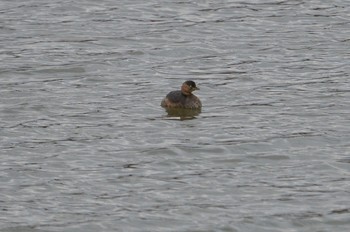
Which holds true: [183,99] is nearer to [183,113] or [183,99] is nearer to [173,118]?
[183,113]

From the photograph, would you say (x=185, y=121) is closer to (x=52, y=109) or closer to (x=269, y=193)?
(x=52, y=109)

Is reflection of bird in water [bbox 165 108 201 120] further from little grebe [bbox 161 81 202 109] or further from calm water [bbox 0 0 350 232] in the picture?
calm water [bbox 0 0 350 232]

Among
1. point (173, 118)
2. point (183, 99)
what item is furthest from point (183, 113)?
point (173, 118)

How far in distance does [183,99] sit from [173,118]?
0.46m

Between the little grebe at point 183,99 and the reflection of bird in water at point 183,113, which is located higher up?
the little grebe at point 183,99

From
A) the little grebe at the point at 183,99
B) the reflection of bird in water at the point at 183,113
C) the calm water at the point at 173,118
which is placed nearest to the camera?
the calm water at the point at 173,118

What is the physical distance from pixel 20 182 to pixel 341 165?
13.4 feet

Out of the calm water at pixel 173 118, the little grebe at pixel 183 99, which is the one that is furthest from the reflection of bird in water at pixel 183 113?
the calm water at pixel 173 118

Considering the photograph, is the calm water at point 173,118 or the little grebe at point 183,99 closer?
the calm water at point 173,118

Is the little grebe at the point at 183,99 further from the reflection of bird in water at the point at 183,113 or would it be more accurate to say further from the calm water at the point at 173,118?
the calm water at the point at 173,118

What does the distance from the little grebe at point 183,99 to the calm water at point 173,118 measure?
190 mm

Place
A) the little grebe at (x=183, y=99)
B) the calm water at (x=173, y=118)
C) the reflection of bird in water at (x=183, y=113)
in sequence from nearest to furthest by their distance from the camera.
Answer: the calm water at (x=173, y=118) < the reflection of bird in water at (x=183, y=113) < the little grebe at (x=183, y=99)

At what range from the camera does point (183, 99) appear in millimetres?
22172

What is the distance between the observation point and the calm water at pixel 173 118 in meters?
16.9
